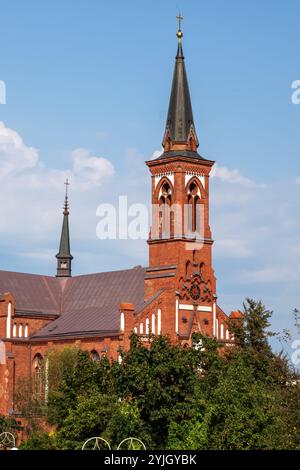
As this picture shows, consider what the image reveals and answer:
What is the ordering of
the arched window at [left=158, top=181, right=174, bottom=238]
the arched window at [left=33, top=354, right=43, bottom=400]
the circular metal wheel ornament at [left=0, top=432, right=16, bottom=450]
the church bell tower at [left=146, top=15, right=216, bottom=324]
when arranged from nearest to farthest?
the circular metal wheel ornament at [left=0, top=432, right=16, bottom=450], the church bell tower at [left=146, top=15, right=216, bottom=324], the arched window at [left=158, top=181, right=174, bottom=238], the arched window at [left=33, top=354, right=43, bottom=400]

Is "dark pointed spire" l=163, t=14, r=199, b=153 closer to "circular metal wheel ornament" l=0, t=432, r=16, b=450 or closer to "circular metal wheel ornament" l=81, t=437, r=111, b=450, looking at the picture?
"circular metal wheel ornament" l=0, t=432, r=16, b=450

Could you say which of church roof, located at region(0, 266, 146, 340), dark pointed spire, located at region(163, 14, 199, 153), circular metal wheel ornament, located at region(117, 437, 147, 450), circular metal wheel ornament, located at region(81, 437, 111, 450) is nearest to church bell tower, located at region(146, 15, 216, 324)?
dark pointed spire, located at region(163, 14, 199, 153)

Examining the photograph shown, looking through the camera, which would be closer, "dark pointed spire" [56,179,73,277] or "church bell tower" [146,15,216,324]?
"church bell tower" [146,15,216,324]

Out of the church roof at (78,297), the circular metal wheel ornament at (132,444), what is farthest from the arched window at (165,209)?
the circular metal wheel ornament at (132,444)

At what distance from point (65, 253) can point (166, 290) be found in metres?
17.8

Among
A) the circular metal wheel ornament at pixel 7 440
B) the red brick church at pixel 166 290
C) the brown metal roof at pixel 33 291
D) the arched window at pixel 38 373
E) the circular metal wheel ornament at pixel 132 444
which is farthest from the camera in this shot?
the brown metal roof at pixel 33 291

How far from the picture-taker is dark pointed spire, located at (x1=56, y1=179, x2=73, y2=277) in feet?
349

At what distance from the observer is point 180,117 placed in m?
92.8

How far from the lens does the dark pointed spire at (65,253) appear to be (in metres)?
106

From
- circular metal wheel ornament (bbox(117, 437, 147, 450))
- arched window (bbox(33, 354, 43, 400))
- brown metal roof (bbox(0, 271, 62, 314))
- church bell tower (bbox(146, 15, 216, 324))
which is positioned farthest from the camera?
brown metal roof (bbox(0, 271, 62, 314))

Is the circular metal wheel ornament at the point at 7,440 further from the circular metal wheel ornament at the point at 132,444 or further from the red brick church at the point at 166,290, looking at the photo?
the circular metal wheel ornament at the point at 132,444

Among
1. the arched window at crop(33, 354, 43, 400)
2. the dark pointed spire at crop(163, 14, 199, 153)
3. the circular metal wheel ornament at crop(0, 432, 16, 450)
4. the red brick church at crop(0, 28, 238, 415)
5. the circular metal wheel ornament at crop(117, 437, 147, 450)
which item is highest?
the dark pointed spire at crop(163, 14, 199, 153)
